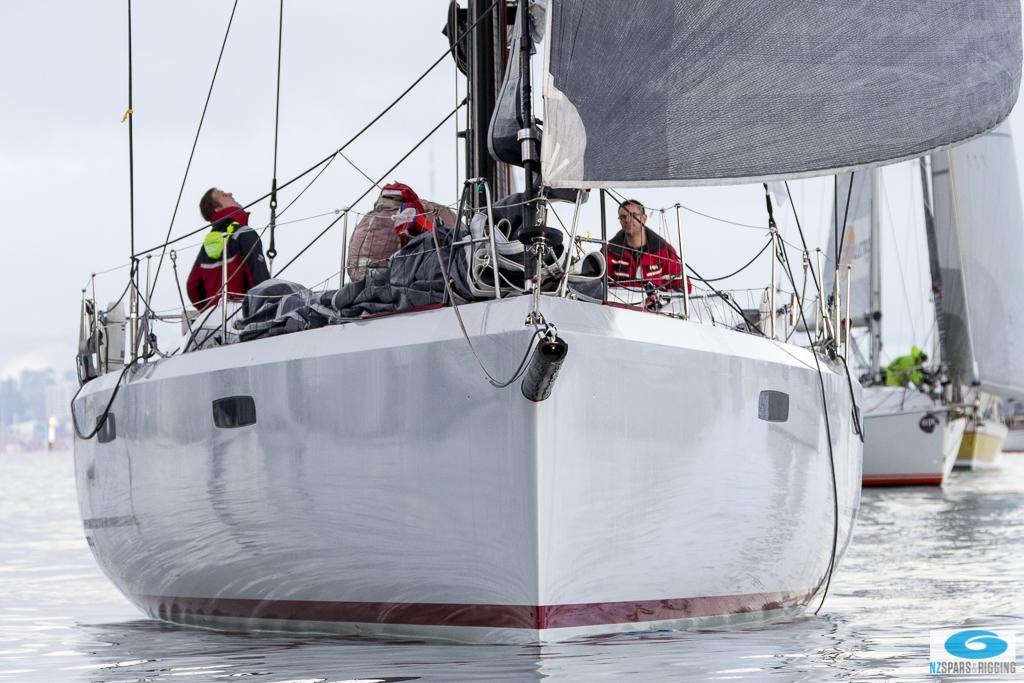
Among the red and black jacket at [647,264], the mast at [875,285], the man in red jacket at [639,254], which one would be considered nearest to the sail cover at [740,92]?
the red and black jacket at [647,264]

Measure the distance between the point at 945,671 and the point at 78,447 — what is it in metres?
6.15

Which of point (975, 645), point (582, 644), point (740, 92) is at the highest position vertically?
point (740, 92)

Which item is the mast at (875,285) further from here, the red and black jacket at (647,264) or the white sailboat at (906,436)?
the red and black jacket at (647,264)

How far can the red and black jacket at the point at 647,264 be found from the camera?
24.1ft

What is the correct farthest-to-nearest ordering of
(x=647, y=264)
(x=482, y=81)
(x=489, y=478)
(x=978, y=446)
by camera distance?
(x=978, y=446)
(x=482, y=81)
(x=647, y=264)
(x=489, y=478)

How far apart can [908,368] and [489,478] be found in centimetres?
2517

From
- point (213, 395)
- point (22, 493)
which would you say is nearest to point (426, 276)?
point (213, 395)

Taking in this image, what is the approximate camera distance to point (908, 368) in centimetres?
2970

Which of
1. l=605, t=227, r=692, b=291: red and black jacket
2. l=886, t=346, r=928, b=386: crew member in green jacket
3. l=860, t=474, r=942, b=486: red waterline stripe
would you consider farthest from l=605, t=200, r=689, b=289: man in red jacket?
l=886, t=346, r=928, b=386: crew member in green jacket

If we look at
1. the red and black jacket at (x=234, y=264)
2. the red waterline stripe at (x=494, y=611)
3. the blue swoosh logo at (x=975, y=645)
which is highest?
the red and black jacket at (x=234, y=264)

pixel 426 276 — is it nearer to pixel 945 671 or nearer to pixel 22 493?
pixel 945 671

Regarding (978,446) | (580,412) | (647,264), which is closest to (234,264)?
(647,264)

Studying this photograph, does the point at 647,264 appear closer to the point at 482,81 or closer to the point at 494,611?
the point at 482,81

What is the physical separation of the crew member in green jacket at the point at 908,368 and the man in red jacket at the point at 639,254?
2136 centimetres
